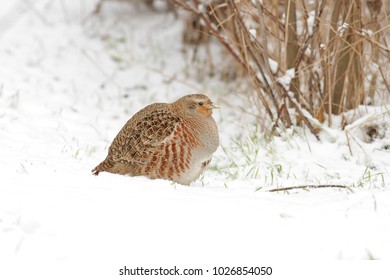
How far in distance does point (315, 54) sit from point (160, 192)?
2153 millimetres

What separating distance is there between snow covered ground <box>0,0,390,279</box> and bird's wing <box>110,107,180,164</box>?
263 mm

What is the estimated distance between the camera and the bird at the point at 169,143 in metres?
4.50

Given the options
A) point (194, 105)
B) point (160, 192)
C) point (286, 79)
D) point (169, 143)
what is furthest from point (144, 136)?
point (286, 79)

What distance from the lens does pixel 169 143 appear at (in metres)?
4.52

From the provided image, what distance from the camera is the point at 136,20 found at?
10008mm

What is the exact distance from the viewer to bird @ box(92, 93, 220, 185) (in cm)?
450

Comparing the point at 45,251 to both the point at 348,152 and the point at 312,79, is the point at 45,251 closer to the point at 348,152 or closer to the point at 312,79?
the point at 348,152

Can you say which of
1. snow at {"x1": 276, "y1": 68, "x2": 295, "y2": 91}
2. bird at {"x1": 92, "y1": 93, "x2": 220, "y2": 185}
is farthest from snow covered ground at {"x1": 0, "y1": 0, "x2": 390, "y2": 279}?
snow at {"x1": 276, "y1": 68, "x2": 295, "y2": 91}

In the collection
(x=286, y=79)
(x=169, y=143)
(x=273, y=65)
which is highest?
(x=273, y=65)

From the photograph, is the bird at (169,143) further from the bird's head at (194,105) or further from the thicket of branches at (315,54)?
the thicket of branches at (315,54)

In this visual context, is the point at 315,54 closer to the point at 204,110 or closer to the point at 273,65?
the point at 273,65

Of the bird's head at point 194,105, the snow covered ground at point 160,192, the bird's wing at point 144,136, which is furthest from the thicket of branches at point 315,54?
the bird's wing at point 144,136

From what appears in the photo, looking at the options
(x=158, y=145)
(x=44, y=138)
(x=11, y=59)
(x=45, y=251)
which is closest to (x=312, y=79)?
(x=158, y=145)

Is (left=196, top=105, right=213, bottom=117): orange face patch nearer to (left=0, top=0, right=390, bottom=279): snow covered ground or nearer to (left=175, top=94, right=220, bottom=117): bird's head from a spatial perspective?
(left=175, top=94, right=220, bottom=117): bird's head
